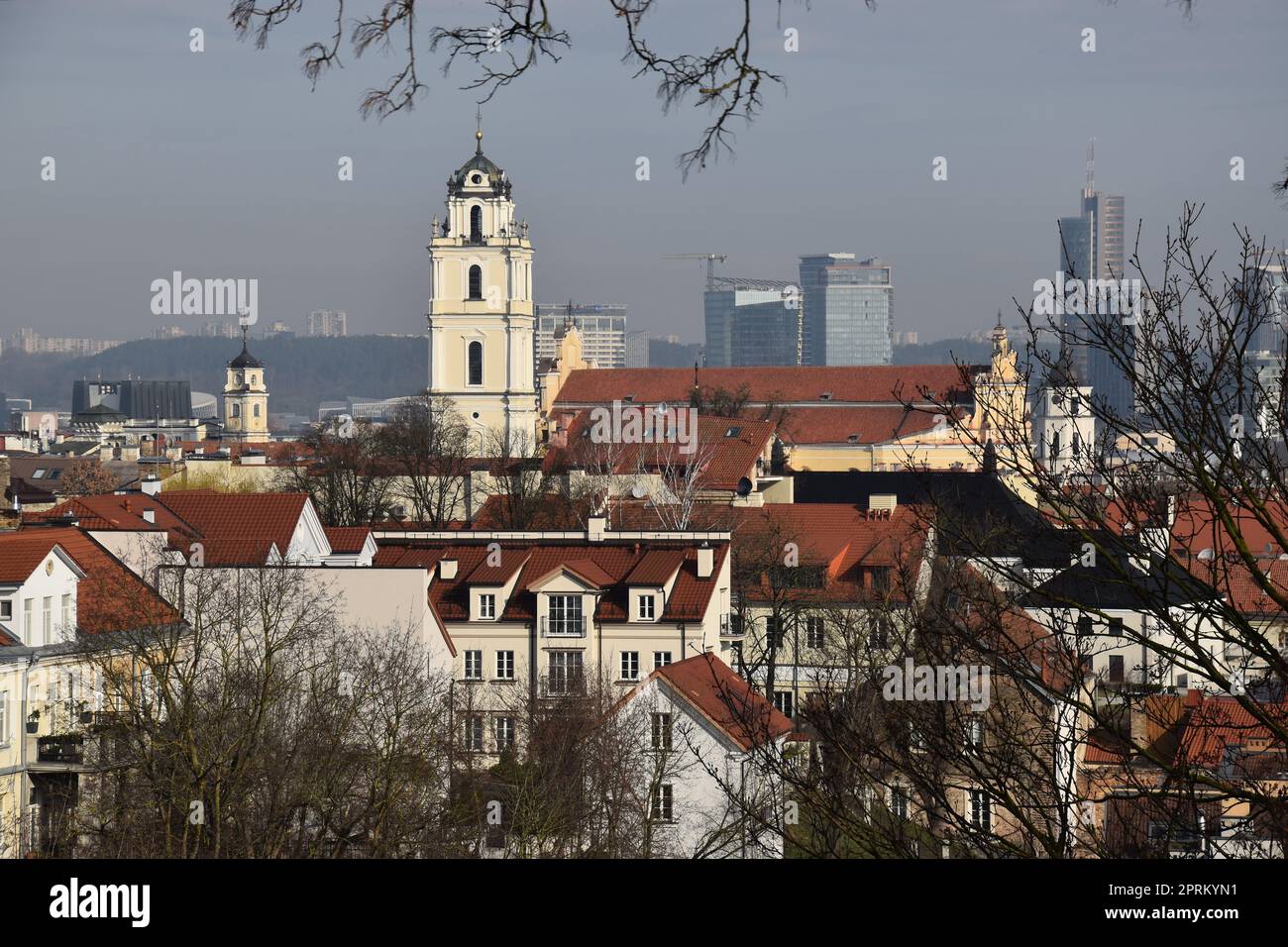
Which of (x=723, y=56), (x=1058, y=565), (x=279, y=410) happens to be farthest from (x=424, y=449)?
(x=279, y=410)

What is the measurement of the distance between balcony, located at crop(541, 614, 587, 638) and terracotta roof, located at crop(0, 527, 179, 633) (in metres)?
8.24

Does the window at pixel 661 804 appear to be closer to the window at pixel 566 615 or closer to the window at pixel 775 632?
the window at pixel 775 632

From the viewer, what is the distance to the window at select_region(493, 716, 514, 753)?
920 inches

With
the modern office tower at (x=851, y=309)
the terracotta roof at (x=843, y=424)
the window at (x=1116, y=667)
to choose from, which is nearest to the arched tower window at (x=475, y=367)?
the terracotta roof at (x=843, y=424)

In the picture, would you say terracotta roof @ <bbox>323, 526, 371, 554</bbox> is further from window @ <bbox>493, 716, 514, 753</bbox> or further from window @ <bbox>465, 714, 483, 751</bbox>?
window @ <bbox>465, 714, 483, 751</bbox>

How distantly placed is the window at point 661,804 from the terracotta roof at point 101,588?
6.13 metres

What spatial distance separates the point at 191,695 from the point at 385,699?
10.3 ft

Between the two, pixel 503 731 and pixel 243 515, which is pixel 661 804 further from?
pixel 243 515

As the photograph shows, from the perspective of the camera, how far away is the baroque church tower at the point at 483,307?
270ft

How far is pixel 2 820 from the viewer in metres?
18.4

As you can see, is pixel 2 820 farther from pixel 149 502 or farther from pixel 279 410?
pixel 279 410

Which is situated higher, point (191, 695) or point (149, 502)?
point (149, 502)

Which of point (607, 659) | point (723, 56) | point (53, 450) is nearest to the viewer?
point (723, 56)
